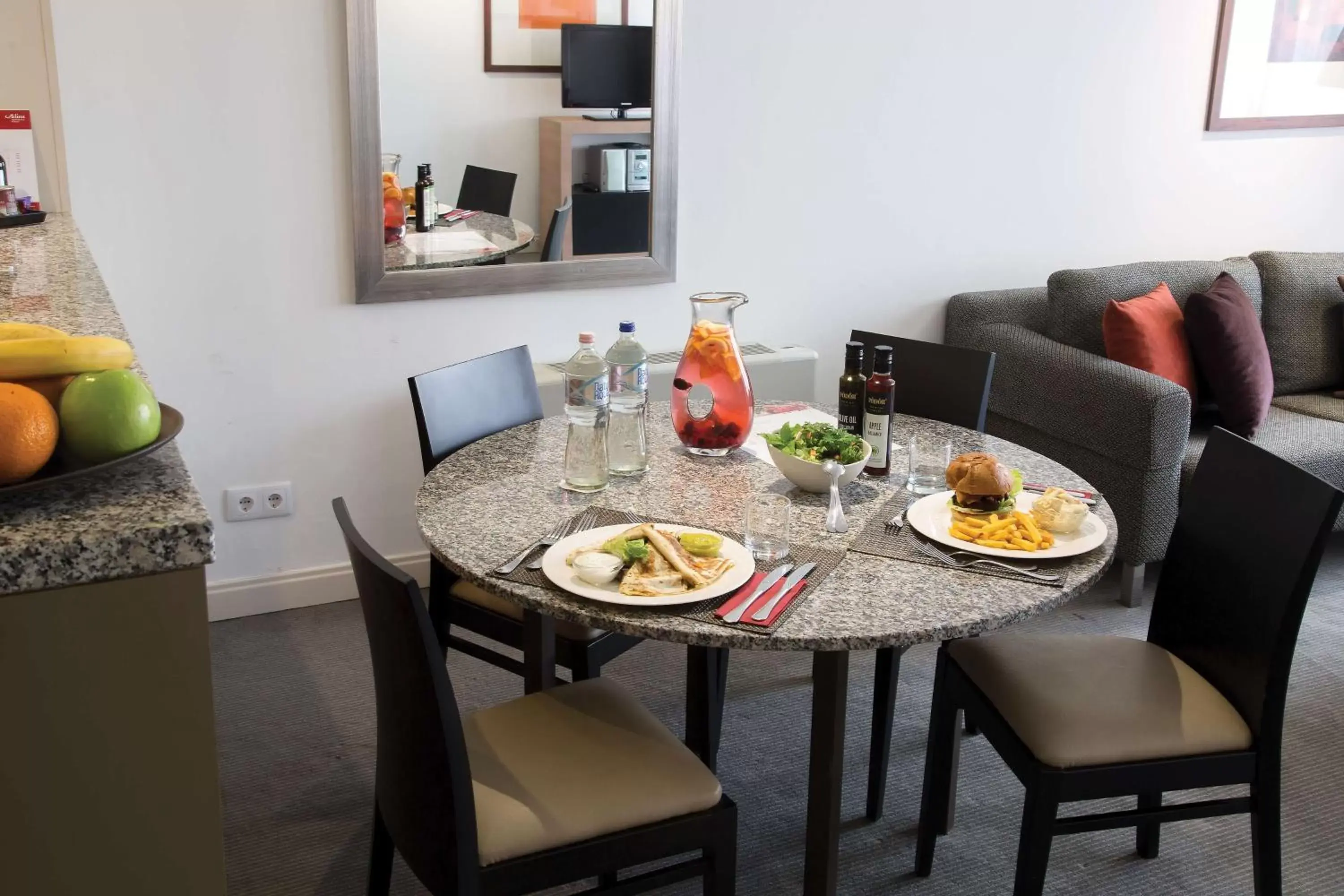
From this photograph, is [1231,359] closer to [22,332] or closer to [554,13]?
[554,13]

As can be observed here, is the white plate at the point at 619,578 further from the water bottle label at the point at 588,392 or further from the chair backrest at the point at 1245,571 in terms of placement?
the chair backrest at the point at 1245,571

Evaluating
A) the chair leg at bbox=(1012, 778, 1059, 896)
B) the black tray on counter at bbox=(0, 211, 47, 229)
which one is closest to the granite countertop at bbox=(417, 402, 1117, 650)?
the chair leg at bbox=(1012, 778, 1059, 896)

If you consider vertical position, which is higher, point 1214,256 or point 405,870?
point 1214,256

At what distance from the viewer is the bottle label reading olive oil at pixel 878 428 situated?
6.77 feet

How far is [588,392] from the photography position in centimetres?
215

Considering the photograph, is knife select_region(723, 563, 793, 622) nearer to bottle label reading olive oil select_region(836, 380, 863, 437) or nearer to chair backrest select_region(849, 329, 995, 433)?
bottle label reading olive oil select_region(836, 380, 863, 437)

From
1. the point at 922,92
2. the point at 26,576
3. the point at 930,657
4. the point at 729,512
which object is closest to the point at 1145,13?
the point at 922,92

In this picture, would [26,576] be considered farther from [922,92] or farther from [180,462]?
[922,92]

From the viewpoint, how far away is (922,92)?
370cm

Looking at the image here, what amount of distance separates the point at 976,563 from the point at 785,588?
12.0 inches

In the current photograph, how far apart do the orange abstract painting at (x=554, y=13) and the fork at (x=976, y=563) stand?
1.95 metres

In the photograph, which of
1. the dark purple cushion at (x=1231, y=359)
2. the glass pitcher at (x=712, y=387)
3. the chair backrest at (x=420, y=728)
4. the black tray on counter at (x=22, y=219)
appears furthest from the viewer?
the dark purple cushion at (x=1231, y=359)

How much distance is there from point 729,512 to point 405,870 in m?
0.92

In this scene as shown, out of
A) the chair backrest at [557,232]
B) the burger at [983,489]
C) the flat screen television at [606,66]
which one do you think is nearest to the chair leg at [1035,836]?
the burger at [983,489]
